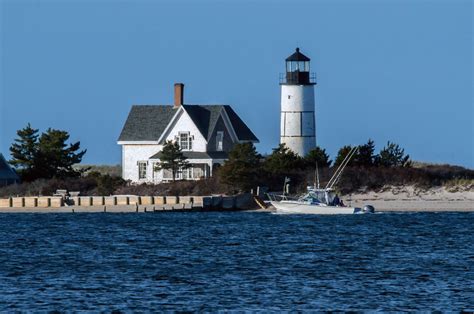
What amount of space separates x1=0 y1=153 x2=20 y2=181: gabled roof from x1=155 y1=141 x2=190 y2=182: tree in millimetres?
8893

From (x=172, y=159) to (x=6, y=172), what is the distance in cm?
1049

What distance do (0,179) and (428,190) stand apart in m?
26.3

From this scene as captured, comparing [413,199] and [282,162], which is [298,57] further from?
[413,199]

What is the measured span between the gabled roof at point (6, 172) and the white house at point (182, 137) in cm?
752

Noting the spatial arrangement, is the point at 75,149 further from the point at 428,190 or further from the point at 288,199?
the point at 428,190

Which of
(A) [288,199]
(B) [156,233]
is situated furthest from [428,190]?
(B) [156,233]

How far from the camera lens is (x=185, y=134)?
Answer: 9081 cm

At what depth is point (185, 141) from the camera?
90.8 meters

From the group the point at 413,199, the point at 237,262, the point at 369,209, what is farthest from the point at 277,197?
the point at 237,262

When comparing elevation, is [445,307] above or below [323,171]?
below

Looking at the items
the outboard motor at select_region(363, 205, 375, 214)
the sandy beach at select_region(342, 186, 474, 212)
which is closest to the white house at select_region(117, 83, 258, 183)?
the sandy beach at select_region(342, 186, 474, 212)

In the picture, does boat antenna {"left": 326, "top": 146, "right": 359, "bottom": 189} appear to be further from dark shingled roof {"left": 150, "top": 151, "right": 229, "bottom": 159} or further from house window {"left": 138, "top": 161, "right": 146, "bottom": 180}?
house window {"left": 138, "top": 161, "right": 146, "bottom": 180}

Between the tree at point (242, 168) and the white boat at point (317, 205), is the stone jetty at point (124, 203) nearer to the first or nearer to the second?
the tree at point (242, 168)

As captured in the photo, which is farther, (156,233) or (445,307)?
(156,233)
